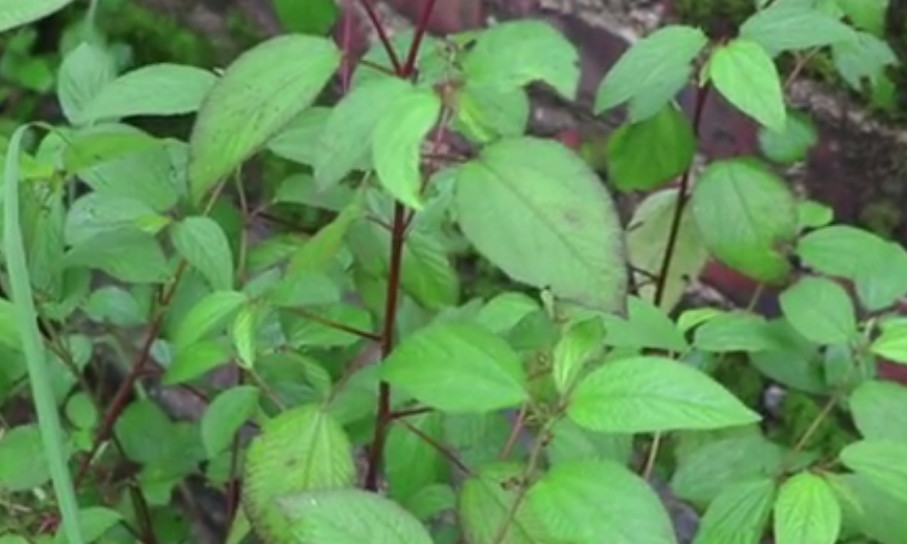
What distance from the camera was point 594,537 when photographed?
0.92 m

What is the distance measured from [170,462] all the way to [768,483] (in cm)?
53

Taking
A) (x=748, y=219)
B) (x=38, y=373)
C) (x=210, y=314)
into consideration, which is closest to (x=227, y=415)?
(x=210, y=314)

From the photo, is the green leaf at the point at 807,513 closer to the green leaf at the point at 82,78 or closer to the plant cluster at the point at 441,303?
the plant cluster at the point at 441,303

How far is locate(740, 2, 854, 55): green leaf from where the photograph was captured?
115cm

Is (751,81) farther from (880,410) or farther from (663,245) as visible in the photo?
(663,245)

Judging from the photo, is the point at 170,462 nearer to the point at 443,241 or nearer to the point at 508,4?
the point at 443,241

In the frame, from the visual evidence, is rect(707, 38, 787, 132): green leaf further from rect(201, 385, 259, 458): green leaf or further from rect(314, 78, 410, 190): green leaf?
rect(201, 385, 259, 458): green leaf

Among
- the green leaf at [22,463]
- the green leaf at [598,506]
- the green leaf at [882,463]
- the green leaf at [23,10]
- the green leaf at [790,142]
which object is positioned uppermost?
the green leaf at [23,10]

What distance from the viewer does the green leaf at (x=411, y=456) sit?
113 cm

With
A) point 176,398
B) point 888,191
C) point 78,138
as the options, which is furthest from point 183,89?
point 176,398

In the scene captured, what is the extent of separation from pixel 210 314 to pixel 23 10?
26 centimetres

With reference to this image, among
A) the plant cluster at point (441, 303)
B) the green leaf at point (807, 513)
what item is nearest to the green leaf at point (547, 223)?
the plant cluster at point (441, 303)

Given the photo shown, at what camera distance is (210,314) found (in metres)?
1.13

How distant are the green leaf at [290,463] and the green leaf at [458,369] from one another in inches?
3.0
